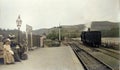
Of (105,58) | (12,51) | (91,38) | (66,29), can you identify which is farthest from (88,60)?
(12,51)

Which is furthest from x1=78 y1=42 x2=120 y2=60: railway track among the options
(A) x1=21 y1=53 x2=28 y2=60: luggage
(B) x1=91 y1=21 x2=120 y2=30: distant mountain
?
(A) x1=21 y1=53 x2=28 y2=60: luggage

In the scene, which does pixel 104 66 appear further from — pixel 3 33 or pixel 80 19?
pixel 3 33

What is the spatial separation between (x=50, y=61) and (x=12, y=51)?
1.43 ft

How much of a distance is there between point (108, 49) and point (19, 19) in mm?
1081

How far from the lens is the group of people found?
3766mm

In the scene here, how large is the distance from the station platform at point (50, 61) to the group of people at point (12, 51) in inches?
2.3

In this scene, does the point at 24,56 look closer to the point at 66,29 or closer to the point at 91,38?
the point at 66,29

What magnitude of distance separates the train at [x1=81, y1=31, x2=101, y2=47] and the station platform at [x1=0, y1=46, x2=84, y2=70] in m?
0.20

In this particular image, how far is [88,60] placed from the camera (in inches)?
152

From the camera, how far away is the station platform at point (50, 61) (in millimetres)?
3770

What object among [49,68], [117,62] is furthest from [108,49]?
[49,68]

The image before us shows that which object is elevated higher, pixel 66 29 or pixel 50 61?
pixel 66 29

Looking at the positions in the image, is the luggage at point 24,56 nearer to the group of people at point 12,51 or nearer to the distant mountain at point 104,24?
the group of people at point 12,51

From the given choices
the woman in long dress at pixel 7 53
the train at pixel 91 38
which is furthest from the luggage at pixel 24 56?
the train at pixel 91 38
